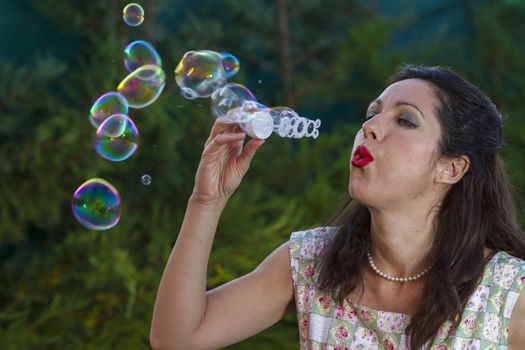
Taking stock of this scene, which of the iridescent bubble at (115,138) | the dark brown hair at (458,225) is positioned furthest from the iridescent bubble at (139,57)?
the dark brown hair at (458,225)

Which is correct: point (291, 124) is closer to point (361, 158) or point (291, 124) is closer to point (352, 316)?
point (361, 158)

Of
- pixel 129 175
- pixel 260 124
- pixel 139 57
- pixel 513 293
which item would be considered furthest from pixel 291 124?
pixel 129 175

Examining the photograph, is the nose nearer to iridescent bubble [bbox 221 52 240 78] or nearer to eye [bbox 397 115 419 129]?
eye [bbox 397 115 419 129]

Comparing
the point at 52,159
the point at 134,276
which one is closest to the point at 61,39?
the point at 52,159

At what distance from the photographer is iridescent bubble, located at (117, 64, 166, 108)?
7.14 feet

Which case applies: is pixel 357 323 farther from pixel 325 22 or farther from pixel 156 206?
pixel 325 22

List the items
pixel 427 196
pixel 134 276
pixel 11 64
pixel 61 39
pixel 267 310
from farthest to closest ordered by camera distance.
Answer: pixel 61 39, pixel 11 64, pixel 134 276, pixel 267 310, pixel 427 196

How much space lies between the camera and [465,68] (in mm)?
4418

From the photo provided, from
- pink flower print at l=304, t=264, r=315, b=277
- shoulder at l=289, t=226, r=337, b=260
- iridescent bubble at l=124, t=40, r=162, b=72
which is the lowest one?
pink flower print at l=304, t=264, r=315, b=277

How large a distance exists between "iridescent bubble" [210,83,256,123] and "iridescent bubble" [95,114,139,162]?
380mm

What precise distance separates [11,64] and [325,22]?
1729 mm

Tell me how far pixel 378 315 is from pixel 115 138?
0.80 meters

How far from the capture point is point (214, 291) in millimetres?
1979

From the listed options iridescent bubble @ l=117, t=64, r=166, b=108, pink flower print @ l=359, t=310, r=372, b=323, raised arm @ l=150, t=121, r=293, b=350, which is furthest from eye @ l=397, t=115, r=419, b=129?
iridescent bubble @ l=117, t=64, r=166, b=108
